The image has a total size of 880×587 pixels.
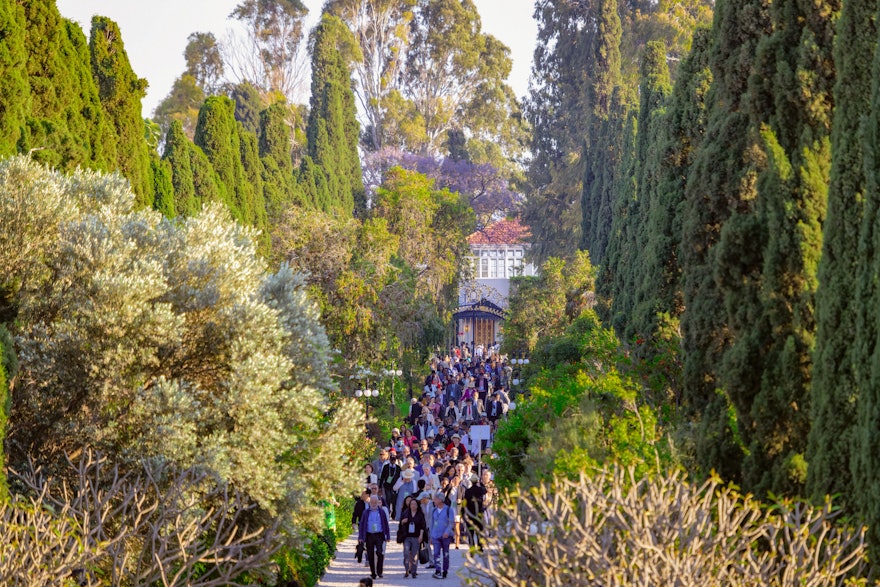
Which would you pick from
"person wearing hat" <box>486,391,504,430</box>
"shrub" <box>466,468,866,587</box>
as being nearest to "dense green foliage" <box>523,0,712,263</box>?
"person wearing hat" <box>486,391,504,430</box>

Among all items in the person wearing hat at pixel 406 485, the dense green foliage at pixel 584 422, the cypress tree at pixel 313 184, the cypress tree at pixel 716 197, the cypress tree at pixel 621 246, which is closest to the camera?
the dense green foliage at pixel 584 422

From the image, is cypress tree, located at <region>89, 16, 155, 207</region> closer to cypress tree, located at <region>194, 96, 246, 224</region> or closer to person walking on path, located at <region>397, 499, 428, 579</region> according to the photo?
person walking on path, located at <region>397, 499, 428, 579</region>

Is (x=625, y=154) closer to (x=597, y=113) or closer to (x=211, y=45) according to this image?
(x=597, y=113)

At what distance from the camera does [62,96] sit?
18828 millimetres

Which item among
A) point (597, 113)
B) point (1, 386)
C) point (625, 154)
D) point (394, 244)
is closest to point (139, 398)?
point (1, 386)

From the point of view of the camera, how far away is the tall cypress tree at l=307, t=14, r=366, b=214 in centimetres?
5000

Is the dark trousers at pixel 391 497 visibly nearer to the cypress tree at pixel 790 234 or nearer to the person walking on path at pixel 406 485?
the person walking on path at pixel 406 485

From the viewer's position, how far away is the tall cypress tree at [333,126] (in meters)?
50.0

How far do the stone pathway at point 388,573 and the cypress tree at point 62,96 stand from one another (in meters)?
6.73

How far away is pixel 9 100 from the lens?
15711 mm

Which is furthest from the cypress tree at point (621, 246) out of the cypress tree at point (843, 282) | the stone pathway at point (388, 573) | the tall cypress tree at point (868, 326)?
the tall cypress tree at point (868, 326)

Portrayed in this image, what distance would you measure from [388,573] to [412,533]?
41.7 inches

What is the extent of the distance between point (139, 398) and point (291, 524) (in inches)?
86.4

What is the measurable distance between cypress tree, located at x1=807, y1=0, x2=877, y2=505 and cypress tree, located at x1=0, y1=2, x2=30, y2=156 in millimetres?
9425
